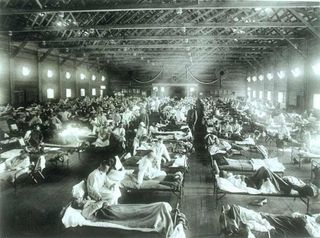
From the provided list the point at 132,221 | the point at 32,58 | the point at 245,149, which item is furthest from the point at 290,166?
the point at 32,58

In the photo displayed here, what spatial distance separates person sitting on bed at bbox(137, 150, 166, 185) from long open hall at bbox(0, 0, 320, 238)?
0.02 m

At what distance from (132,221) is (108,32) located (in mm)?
19130

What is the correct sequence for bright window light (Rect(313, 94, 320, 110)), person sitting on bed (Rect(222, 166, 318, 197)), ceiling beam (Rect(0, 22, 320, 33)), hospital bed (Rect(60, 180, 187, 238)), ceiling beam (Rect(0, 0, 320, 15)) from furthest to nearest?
bright window light (Rect(313, 94, 320, 110))
ceiling beam (Rect(0, 22, 320, 33))
ceiling beam (Rect(0, 0, 320, 15))
person sitting on bed (Rect(222, 166, 318, 197))
hospital bed (Rect(60, 180, 187, 238))

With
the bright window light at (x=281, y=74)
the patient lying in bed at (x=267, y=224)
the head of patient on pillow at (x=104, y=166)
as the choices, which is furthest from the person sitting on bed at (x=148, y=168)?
the bright window light at (x=281, y=74)

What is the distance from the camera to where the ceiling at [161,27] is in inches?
434

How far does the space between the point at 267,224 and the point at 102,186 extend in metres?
2.95

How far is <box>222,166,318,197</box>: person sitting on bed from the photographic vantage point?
20.3ft

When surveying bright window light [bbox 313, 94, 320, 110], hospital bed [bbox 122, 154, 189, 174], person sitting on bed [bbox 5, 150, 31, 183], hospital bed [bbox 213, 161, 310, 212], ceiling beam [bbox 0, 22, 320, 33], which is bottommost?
hospital bed [bbox 213, 161, 310, 212]

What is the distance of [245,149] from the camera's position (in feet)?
34.8

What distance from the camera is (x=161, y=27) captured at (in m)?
13.8

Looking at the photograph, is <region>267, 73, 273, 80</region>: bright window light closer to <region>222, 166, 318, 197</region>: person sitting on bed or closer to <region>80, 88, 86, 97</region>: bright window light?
<region>80, 88, 86, 97</region>: bright window light

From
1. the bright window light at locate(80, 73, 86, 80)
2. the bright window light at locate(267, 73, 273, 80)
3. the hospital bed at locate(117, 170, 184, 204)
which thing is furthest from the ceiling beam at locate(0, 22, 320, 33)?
the bright window light at locate(80, 73, 86, 80)

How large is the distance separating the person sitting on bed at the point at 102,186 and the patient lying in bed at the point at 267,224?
2064 millimetres

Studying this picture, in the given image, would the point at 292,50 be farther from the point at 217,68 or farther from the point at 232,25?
the point at 217,68
